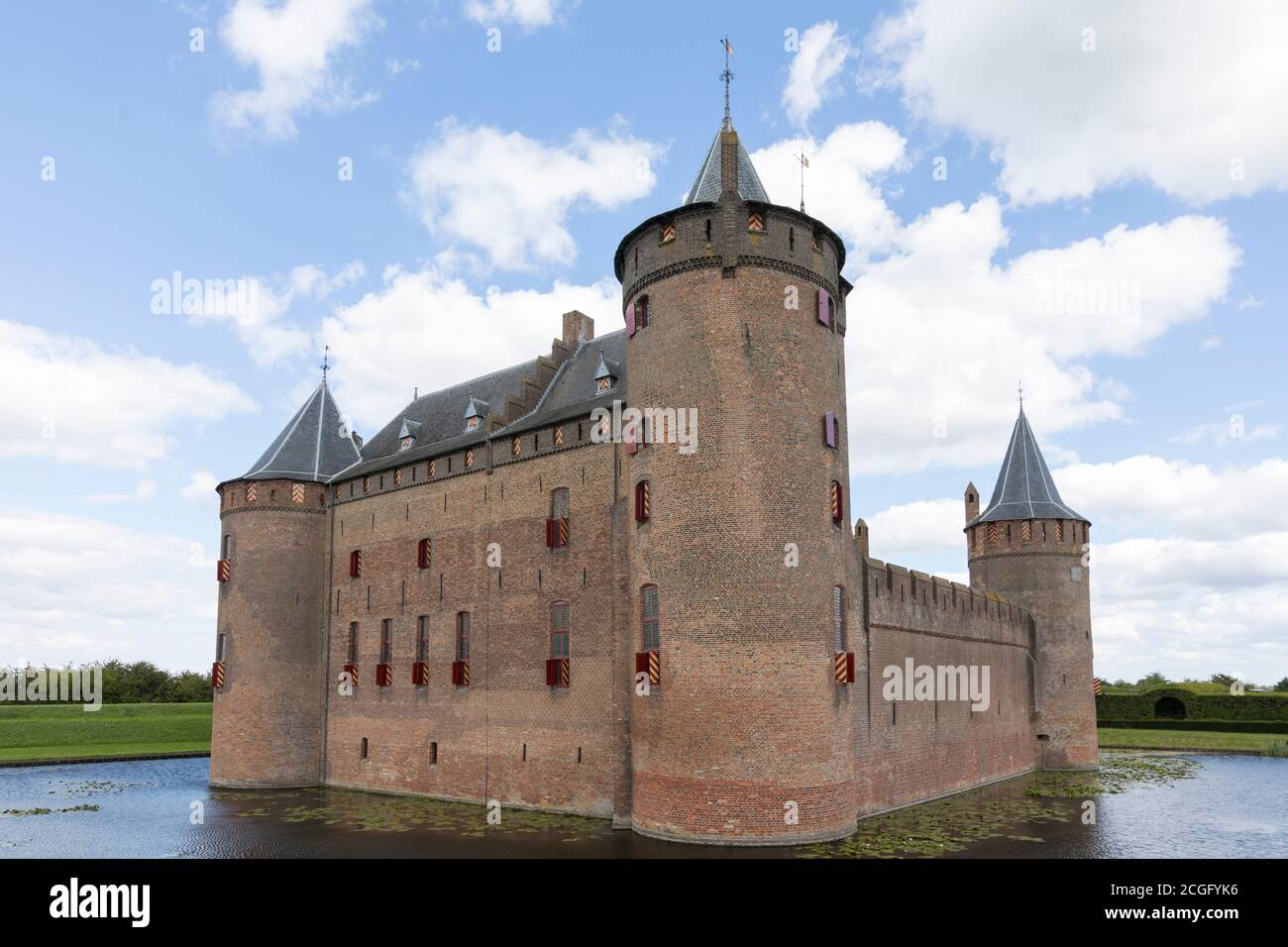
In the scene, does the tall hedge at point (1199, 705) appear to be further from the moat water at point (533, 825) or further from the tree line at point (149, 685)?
the tree line at point (149, 685)

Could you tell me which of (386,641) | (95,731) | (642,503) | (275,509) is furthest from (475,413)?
(95,731)

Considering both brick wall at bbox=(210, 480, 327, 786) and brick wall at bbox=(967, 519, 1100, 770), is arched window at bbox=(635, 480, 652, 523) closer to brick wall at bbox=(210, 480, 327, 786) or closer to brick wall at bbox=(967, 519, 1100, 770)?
brick wall at bbox=(210, 480, 327, 786)

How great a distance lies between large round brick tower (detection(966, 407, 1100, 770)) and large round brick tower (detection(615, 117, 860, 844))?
15540mm

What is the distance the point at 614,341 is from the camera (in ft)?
79.4

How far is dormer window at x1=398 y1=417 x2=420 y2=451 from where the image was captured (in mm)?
27328

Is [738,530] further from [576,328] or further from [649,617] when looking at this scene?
[576,328]

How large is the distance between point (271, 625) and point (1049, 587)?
80.6ft

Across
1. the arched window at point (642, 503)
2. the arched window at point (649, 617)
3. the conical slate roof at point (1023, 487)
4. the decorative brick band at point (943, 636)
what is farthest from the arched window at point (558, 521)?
the conical slate roof at point (1023, 487)

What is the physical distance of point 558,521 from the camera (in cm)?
2125

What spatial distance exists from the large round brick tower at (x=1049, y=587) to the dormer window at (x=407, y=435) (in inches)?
760

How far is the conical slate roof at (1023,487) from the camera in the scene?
32.1 metres

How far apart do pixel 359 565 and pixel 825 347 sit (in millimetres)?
14704
